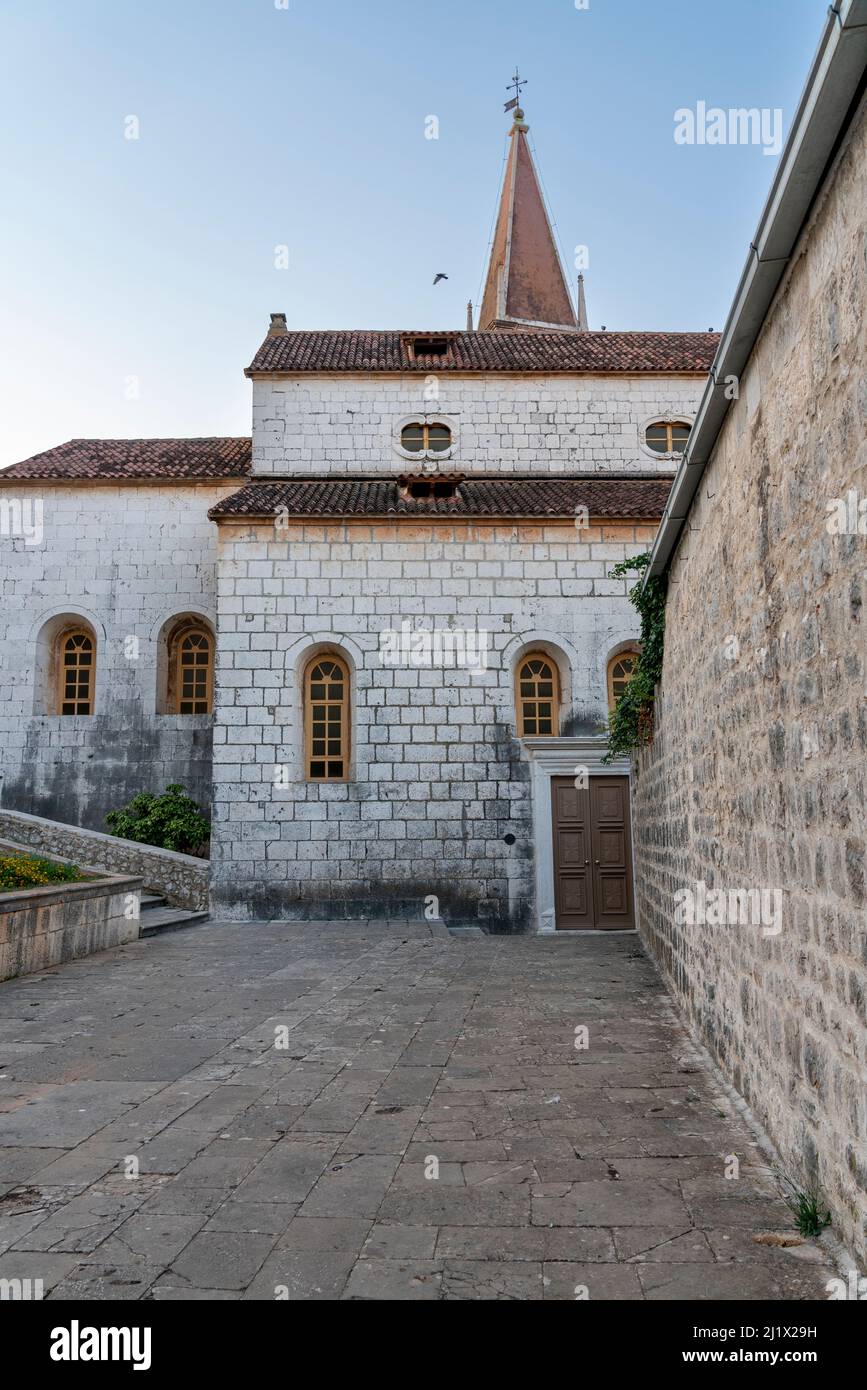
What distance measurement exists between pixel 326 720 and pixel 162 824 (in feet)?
12.5

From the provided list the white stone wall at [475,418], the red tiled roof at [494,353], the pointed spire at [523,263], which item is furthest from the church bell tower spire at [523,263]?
A: the white stone wall at [475,418]

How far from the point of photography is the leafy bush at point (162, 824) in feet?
54.4

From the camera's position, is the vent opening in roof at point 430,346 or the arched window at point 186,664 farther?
the vent opening in roof at point 430,346

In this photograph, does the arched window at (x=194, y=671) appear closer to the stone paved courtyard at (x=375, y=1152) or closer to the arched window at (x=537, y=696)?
the arched window at (x=537, y=696)

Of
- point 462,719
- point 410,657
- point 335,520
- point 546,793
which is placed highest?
point 335,520

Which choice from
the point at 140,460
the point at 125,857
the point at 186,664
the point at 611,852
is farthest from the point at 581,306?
the point at 125,857

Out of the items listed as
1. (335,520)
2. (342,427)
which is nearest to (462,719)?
(335,520)

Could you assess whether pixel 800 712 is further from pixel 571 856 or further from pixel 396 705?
Result: pixel 396 705

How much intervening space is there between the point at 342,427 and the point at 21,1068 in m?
14.2

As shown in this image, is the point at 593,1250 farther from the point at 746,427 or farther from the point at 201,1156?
the point at 746,427

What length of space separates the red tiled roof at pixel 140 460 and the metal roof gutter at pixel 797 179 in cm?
1565

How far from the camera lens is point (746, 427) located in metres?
4.80

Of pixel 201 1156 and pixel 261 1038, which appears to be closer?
pixel 201 1156

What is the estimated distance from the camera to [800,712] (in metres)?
3.85
